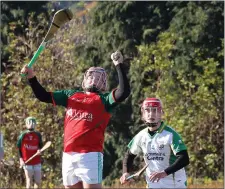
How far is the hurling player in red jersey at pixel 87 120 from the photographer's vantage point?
7.82 m

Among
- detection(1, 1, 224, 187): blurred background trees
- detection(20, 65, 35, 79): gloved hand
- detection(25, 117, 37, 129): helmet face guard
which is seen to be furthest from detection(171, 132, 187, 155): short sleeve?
detection(1, 1, 224, 187): blurred background trees

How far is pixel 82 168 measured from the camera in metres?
7.81

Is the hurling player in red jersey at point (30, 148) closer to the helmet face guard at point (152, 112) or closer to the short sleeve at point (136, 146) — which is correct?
the short sleeve at point (136, 146)

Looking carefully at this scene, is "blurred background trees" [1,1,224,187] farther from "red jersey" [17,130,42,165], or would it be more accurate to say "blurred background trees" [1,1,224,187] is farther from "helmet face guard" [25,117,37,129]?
"helmet face guard" [25,117,37,129]

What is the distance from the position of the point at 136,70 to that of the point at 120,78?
17398 mm

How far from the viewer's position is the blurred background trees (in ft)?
76.1

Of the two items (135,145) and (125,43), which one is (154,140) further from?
(125,43)

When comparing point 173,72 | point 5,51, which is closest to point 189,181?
point 173,72

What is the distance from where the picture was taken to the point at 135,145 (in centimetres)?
862

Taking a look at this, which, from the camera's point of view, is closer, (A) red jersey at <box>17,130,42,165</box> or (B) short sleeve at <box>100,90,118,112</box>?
(B) short sleeve at <box>100,90,118,112</box>

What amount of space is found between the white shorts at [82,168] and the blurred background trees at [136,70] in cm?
1475

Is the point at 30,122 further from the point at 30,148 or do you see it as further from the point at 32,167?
the point at 32,167

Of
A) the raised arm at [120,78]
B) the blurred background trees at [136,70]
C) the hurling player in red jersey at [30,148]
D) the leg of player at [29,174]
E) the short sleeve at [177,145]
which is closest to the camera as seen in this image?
the raised arm at [120,78]

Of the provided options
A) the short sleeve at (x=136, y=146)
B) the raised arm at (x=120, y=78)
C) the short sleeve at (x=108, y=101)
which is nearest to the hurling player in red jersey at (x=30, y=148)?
the short sleeve at (x=136, y=146)
